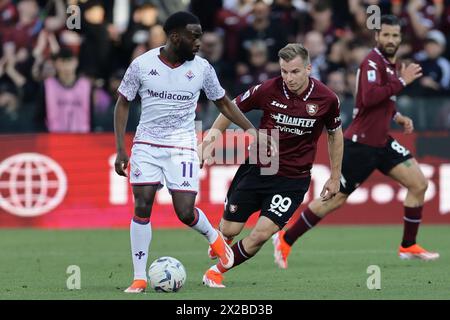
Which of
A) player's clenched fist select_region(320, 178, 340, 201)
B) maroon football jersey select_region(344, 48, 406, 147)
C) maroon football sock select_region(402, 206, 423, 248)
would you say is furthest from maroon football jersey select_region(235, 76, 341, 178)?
maroon football sock select_region(402, 206, 423, 248)

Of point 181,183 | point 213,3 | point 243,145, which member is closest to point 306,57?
point 181,183

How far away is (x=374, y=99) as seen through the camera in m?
13.0

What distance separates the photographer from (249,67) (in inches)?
739

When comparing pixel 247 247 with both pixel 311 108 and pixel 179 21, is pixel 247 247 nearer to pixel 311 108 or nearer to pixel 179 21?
pixel 311 108

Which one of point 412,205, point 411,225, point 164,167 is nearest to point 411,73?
point 412,205

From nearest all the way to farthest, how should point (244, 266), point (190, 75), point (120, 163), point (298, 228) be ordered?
point (120, 163), point (190, 75), point (244, 266), point (298, 228)

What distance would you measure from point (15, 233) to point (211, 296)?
745 centimetres

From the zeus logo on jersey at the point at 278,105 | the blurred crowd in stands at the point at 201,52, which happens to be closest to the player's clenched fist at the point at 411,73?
the zeus logo on jersey at the point at 278,105

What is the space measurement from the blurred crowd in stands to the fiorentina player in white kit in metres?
7.14

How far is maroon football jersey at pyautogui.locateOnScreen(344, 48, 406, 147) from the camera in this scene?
42.6ft

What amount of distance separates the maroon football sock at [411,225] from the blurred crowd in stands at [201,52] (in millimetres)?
4129

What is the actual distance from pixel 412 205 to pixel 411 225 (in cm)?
24

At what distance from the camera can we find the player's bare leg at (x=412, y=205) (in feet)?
43.2

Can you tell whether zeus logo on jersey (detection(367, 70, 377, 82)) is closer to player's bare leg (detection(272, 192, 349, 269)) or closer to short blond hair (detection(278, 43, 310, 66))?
player's bare leg (detection(272, 192, 349, 269))
